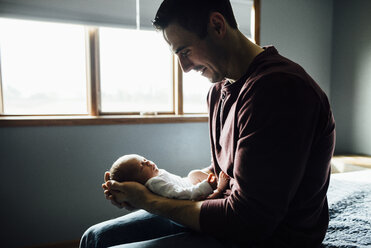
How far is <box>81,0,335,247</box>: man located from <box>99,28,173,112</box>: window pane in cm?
140

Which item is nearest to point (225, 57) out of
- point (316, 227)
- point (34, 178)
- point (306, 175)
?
point (306, 175)

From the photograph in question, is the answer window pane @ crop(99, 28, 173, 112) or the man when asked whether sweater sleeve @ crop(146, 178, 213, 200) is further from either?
window pane @ crop(99, 28, 173, 112)

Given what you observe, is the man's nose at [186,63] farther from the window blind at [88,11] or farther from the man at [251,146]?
the window blind at [88,11]

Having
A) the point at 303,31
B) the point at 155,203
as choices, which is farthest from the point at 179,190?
the point at 303,31

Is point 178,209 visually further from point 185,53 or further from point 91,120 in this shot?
point 91,120

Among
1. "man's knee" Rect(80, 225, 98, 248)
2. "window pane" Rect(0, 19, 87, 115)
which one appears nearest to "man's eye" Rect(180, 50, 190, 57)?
"man's knee" Rect(80, 225, 98, 248)

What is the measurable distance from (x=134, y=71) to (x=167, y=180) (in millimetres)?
1437

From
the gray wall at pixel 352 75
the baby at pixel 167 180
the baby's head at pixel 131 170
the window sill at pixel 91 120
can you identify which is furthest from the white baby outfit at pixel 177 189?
the gray wall at pixel 352 75

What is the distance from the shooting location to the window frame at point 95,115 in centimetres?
200

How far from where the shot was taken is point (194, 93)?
2.57 metres

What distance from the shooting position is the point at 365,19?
2.55 meters

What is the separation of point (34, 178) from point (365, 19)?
3243 mm

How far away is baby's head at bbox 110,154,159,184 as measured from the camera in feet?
3.83

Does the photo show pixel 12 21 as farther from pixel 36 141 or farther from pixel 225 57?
pixel 225 57
